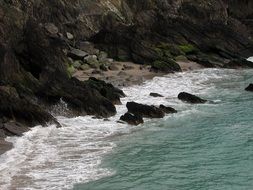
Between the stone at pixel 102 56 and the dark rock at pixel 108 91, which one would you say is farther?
the stone at pixel 102 56

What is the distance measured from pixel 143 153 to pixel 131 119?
22.5 feet

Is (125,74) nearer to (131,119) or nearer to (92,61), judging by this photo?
(92,61)

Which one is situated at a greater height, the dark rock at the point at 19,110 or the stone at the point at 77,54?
the stone at the point at 77,54

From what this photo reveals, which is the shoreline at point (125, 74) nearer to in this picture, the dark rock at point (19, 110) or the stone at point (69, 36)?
the stone at point (69, 36)

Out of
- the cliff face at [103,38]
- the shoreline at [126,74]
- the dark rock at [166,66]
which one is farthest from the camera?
the dark rock at [166,66]

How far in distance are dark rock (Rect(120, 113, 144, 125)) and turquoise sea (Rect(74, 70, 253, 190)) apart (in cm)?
81

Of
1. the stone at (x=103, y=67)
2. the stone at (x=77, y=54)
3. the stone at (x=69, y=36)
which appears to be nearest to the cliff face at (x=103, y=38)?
the stone at (x=69, y=36)

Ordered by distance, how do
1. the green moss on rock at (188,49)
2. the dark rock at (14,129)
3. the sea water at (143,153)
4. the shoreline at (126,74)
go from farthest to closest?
the green moss on rock at (188,49), the shoreline at (126,74), the dark rock at (14,129), the sea water at (143,153)

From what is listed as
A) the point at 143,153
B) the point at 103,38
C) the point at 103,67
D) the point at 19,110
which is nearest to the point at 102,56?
the point at 103,67

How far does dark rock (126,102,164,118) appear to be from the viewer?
38812 mm

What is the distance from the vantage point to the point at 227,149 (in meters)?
30.8

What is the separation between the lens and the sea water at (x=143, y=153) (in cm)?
2564

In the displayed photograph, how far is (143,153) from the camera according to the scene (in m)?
30.3

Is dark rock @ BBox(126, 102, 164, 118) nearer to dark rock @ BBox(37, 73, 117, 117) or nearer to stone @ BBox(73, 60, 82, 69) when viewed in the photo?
dark rock @ BBox(37, 73, 117, 117)
